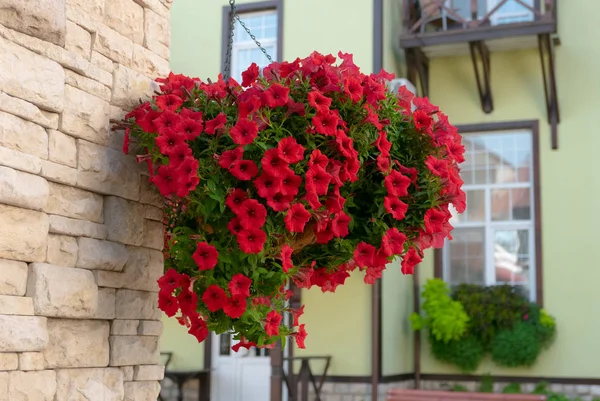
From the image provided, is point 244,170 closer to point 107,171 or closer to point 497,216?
point 107,171

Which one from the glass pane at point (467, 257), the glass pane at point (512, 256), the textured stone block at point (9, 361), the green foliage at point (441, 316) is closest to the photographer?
the textured stone block at point (9, 361)

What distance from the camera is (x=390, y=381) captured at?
7676 millimetres

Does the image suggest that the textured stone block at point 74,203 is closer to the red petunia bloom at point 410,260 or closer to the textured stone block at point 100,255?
the textured stone block at point 100,255

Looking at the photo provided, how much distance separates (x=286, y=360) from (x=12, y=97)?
18.8 feet

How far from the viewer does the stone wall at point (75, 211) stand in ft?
6.70

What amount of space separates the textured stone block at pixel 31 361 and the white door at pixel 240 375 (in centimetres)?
610

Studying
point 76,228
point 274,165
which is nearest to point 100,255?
point 76,228

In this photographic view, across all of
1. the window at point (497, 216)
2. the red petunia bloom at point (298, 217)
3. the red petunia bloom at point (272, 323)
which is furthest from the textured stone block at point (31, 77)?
the window at point (497, 216)

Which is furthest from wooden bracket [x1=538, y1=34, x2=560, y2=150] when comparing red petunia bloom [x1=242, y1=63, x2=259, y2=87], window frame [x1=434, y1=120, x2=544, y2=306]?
red petunia bloom [x1=242, y1=63, x2=259, y2=87]

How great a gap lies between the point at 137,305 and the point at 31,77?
2.39 ft

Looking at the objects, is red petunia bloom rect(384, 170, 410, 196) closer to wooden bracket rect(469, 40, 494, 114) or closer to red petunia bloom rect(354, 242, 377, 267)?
red petunia bloom rect(354, 242, 377, 267)

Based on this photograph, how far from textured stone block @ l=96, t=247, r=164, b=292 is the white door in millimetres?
5684

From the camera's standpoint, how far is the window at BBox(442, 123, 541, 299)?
8.12 m

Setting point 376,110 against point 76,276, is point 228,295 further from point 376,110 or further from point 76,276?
point 376,110
